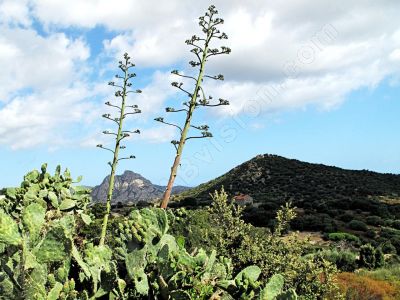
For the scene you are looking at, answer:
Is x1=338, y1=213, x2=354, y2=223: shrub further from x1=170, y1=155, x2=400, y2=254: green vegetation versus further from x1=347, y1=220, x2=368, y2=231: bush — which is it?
x1=347, y1=220, x2=368, y2=231: bush

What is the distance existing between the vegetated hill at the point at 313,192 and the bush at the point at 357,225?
0.10 m

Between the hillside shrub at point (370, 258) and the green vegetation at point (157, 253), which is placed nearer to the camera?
the green vegetation at point (157, 253)

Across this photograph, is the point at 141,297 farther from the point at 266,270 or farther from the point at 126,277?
the point at 266,270

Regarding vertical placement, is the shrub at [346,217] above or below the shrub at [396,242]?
above

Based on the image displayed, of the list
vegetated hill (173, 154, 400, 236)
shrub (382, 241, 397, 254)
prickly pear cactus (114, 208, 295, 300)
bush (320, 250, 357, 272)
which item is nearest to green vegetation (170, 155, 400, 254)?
vegetated hill (173, 154, 400, 236)

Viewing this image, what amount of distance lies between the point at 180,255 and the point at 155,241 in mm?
347

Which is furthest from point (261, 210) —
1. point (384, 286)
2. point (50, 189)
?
point (50, 189)

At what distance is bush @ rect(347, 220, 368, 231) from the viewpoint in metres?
38.7

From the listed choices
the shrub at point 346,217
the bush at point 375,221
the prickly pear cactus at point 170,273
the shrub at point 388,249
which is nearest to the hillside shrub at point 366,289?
the prickly pear cactus at point 170,273

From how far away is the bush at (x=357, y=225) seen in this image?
38.7 meters

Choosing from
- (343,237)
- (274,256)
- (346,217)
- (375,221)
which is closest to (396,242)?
(343,237)

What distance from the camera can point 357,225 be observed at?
3906cm

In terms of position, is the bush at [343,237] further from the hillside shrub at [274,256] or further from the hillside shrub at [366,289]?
the hillside shrub at [274,256]

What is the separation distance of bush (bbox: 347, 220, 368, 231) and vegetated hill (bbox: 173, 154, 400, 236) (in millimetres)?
99
